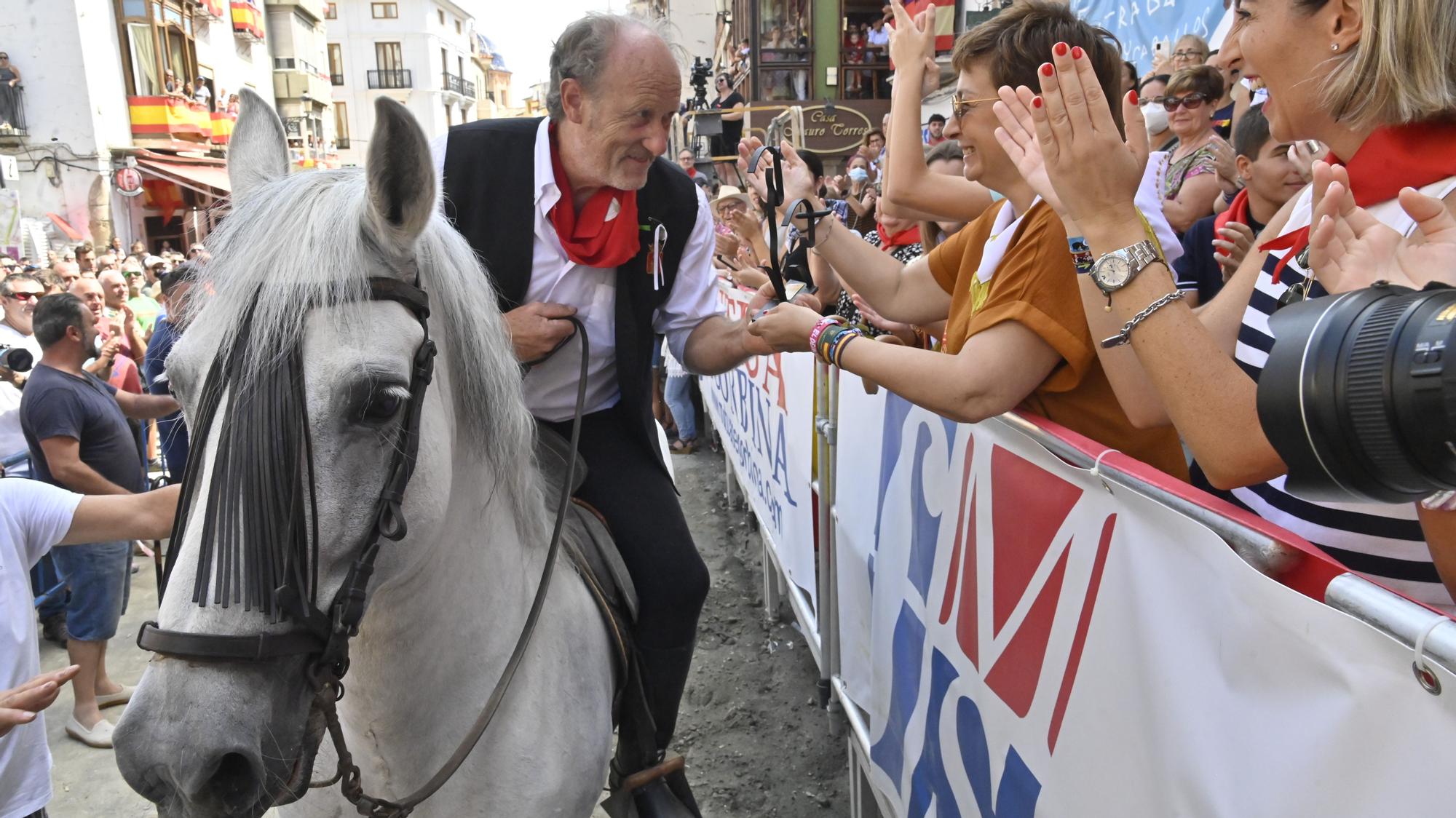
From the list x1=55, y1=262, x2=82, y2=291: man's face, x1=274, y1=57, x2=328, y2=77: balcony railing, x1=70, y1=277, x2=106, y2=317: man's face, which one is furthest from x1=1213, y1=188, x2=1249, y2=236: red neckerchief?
x1=274, y1=57, x2=328, y2=77: balcony railing

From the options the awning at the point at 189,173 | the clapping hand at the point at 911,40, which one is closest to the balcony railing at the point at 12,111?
the awning at the point at 189,173

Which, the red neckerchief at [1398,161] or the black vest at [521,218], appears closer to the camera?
the red neckerchief at [1398,161]

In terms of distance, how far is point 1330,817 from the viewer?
3.33ft

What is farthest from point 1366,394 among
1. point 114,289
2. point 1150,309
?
point 114,289

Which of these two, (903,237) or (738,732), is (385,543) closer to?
(738,732)

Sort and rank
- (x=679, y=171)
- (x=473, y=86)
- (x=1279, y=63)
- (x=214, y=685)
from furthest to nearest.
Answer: (x=473, y=86), (x=679, y=171), (x=1279, y=63), (x=214, y=685)

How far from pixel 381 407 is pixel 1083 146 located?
49.1 inches

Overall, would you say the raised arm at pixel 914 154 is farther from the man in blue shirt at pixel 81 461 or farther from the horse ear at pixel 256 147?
the man in blue shirt at pixel 81 461

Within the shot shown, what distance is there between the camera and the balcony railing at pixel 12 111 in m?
22.4

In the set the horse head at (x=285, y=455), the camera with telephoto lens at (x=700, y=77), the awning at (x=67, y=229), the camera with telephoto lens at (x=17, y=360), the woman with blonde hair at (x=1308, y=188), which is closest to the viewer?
the woman with blonde hair at (x=1308, y=188)

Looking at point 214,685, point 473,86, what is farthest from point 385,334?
point 473,86

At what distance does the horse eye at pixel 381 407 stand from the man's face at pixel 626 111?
113 cm

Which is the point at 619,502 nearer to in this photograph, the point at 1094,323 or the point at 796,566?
the point at 1094,323

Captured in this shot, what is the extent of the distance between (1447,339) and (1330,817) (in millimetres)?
603
